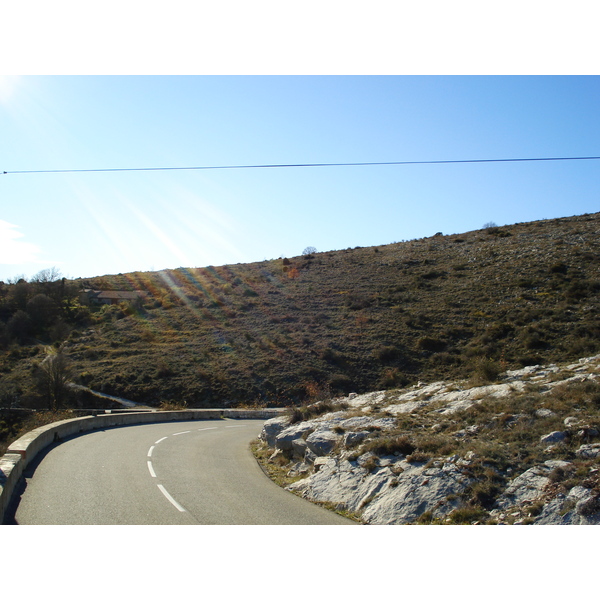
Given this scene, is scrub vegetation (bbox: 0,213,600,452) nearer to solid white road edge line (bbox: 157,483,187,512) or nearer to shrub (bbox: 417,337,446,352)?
shrub (bbox: 417,337,446,352)

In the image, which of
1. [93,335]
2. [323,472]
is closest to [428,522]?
[323,472]

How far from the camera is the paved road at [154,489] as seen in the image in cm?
740

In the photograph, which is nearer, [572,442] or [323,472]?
[572,442]

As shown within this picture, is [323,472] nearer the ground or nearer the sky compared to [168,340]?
nearer the ground

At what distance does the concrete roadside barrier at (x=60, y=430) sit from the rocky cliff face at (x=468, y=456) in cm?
516

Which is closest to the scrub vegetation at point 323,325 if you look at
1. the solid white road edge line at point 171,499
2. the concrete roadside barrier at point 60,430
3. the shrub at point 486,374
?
the shrub at point 486,374

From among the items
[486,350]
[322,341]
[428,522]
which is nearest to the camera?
[428,522]

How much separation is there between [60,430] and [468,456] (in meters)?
13.0

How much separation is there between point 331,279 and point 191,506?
158 ft

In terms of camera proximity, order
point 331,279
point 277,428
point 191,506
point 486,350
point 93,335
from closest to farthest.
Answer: point 191,506
point 277,428
point 486,350
point 93,335
point 331,279

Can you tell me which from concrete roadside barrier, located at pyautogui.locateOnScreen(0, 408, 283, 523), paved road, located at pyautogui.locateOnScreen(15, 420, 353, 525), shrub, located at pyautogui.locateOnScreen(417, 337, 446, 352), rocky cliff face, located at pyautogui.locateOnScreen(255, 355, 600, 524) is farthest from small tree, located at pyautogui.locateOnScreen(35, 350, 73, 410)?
shrub, located at pyautogui.locateOnScreen(417, 337, 446, 352)

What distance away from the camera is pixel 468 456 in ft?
25.9

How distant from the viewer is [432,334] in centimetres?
3722

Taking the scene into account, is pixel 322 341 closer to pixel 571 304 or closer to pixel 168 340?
pixel 168 340
